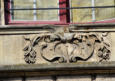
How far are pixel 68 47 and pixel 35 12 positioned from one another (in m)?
1.16

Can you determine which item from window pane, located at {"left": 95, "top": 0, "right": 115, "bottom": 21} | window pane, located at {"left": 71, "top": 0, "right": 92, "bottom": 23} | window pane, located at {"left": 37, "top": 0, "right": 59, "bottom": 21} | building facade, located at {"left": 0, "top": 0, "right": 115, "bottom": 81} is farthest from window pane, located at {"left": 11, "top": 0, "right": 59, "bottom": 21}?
window pane, located at {"left": 95, "top": 0, "right": 115, "bottom": 21}

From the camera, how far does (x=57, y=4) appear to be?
747 cm

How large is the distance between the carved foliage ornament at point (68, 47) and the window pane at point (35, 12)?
24.9 inches

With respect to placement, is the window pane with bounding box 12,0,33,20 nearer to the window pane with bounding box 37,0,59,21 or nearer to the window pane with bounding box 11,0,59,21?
the window pane with bounding box 11,0,59,21

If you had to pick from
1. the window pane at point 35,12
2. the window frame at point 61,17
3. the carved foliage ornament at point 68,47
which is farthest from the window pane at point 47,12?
the carved foliage ornament at point 68,47

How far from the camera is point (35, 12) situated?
7395 mm

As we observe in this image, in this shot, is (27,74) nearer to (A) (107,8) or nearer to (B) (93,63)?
(B) (93,63)

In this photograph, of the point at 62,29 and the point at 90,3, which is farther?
the point at 90,3

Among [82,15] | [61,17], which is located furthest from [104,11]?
[61,17]

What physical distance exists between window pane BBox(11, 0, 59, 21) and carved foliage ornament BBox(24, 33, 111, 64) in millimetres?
633

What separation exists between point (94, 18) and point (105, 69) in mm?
1269

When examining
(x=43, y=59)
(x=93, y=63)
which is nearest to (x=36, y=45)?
(x=43, y=59)

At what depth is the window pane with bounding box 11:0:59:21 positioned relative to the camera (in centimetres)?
735

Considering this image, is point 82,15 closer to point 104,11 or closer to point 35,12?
point 104,11
